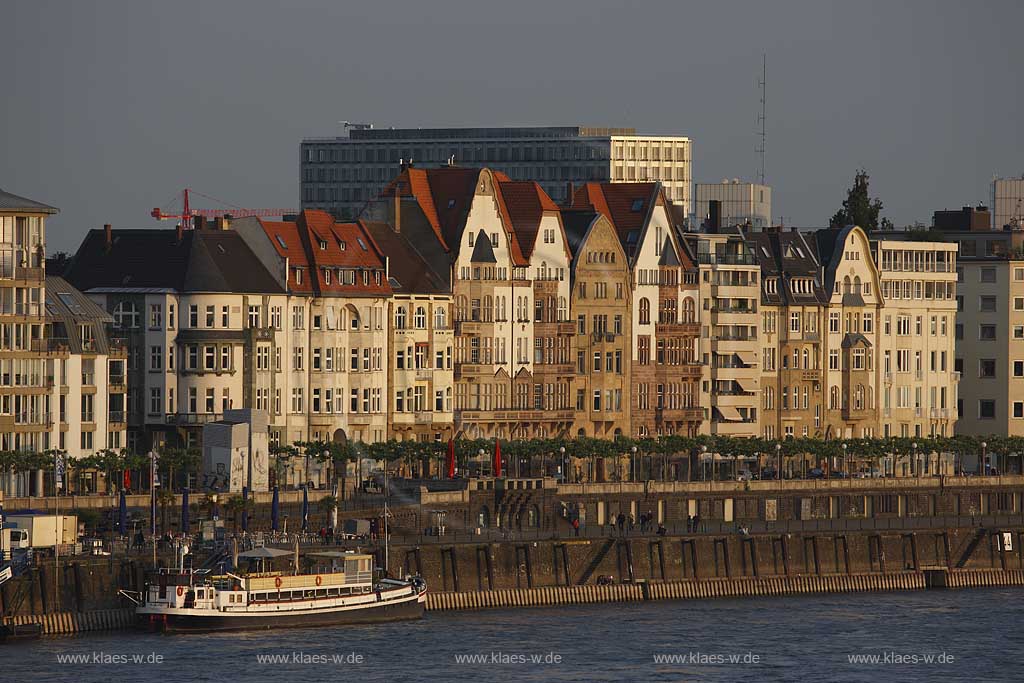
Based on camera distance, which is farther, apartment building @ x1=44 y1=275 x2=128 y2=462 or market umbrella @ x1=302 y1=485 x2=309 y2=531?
apartment building @ x1=44 y1=275 x2=128 y2=462

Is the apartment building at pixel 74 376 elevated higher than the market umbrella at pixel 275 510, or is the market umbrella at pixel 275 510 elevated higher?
the apartment building at pixel 74 376

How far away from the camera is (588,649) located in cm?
16662

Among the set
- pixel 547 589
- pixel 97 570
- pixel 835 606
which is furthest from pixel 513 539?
pixel 97 570

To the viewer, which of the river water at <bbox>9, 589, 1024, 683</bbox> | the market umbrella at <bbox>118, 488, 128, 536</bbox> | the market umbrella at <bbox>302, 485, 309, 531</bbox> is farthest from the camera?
the market umbrella at <bbox>302, 485, 309, 531</bbox>

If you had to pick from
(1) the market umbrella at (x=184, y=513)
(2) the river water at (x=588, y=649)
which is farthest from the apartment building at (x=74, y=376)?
(2) the river water at (x=588, y=649)

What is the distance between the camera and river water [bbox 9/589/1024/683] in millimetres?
156000

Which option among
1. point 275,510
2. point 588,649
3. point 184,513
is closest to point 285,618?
point 184,513

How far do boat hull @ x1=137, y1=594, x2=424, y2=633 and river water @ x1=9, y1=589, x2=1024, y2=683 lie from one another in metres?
0.94

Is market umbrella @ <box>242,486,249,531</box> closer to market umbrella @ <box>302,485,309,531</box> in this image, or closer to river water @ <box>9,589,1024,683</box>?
market umbrella @ <box>302,485,309,531</box>

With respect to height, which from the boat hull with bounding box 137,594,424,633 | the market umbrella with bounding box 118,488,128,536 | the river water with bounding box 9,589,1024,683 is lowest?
the river water with bounding box 9,589,1024,683

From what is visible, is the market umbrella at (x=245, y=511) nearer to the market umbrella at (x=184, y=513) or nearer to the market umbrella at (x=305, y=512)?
the market umbrella at (x=305, y=512)

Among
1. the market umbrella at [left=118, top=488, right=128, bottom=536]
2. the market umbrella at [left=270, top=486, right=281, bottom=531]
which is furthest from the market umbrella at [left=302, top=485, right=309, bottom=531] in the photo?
the market umbrella at [left=118, top=488, right=128, bottom=536]

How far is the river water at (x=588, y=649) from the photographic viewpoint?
6142 inches

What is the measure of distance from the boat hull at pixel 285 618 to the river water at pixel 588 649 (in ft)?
3.08
